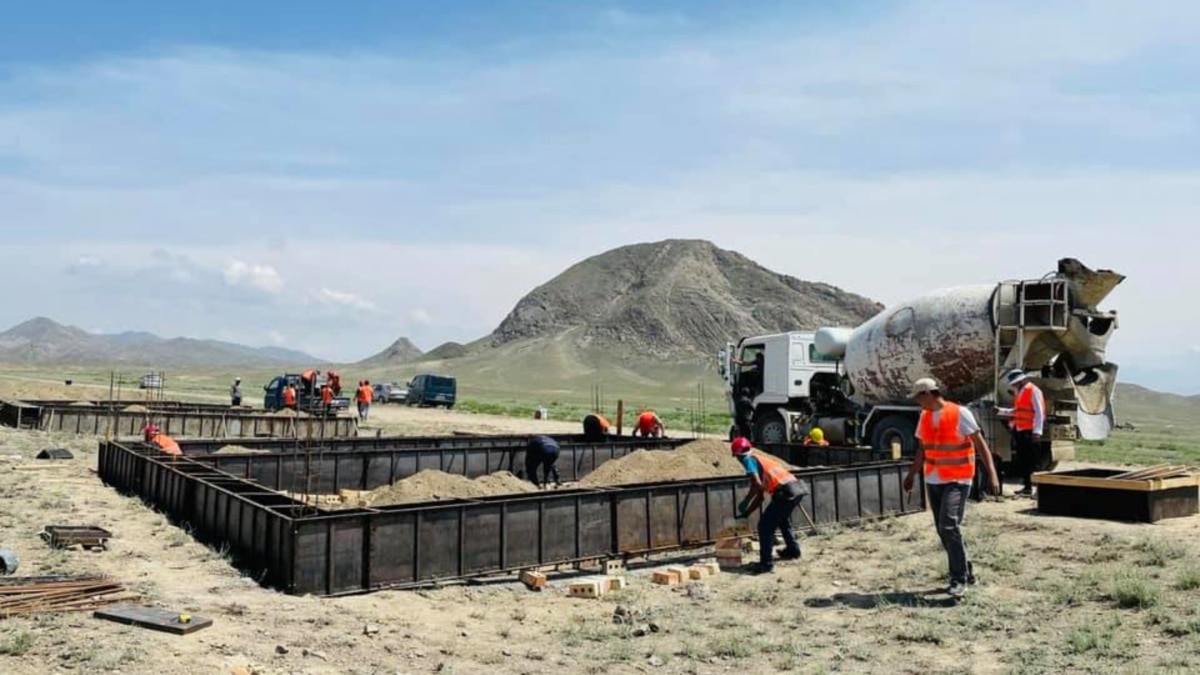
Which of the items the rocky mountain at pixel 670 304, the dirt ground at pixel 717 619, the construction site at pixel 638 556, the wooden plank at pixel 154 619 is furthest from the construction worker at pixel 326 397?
the rocky mountain at pixel 670 304

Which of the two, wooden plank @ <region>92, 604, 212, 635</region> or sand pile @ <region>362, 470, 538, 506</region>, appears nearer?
wooden plank @ <region>92, 604, 212, 635</region>

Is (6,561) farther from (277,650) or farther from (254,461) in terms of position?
(254,461)

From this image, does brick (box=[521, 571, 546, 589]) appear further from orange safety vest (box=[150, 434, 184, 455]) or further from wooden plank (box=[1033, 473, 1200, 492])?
orange safety vest (box=[150, 434, 184, 455])

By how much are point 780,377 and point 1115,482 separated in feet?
33.7

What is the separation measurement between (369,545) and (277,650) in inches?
83.7

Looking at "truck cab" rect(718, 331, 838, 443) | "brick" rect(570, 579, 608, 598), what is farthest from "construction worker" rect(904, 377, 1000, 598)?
"truck cab" rect(718, 331, 838, 443)

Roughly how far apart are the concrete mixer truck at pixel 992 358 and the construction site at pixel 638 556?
49 millimetres

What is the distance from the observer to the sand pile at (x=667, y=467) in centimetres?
1560

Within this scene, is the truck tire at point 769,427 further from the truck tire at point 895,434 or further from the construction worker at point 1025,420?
the construction worker at point 1025,420

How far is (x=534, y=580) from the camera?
10.1 m

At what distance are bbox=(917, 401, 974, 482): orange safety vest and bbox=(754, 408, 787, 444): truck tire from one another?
13.5 meters

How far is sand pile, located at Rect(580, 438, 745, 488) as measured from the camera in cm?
1560

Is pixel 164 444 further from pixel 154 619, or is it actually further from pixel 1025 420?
pixel 1025 420

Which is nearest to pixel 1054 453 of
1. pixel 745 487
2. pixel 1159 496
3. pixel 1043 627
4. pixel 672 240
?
pixel 1159 496
